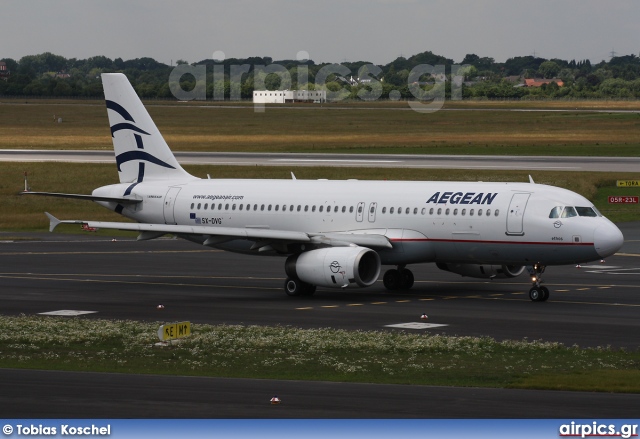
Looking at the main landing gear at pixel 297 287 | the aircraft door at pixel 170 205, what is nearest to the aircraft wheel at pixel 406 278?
the main landing gear at pixel 297 287

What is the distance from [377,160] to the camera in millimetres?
112562

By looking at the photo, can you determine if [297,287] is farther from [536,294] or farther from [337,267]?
[536,294]

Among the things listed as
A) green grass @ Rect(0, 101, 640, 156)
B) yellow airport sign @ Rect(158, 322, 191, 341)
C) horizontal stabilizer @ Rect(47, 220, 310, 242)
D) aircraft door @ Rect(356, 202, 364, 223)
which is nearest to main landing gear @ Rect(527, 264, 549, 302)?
aircraft door @ Rect(356, 202, 364, 223)

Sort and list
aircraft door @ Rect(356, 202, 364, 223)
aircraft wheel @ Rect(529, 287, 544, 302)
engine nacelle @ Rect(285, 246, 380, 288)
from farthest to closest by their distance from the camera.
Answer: aircraft door @ Rect(356, 202, 364, 223), aircraft wheel @ Rect(529, 287, 544, 302), engine nacelle @ Rect(285, 246, 380, 288)

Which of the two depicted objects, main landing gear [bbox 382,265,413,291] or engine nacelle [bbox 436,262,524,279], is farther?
main landing gear [bbox 382,265,413,291]

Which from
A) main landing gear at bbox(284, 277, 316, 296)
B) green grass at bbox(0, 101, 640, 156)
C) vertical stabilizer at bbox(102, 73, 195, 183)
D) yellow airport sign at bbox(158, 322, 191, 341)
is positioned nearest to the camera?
yellow airport sign at bbox(158, 322, 191, 341)

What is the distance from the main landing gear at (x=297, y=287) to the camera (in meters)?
46.0

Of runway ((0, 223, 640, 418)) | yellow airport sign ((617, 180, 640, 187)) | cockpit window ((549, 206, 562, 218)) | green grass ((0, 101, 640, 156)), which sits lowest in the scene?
runway ((0, 223, 640, 418))

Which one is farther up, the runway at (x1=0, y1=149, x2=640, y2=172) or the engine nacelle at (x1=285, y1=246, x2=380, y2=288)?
the runway at (x1=0, y1=149, x2=640, y2=172)

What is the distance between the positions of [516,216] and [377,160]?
6853 cm

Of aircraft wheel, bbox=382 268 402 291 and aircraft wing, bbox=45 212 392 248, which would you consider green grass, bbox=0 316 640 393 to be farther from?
aircraft wheel, bbox=382 268 402 291

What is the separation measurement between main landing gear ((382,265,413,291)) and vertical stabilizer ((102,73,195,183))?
11.1 m

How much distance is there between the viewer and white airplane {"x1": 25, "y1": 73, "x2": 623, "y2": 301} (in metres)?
44.0

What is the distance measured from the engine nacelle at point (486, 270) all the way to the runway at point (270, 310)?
2.18ft
